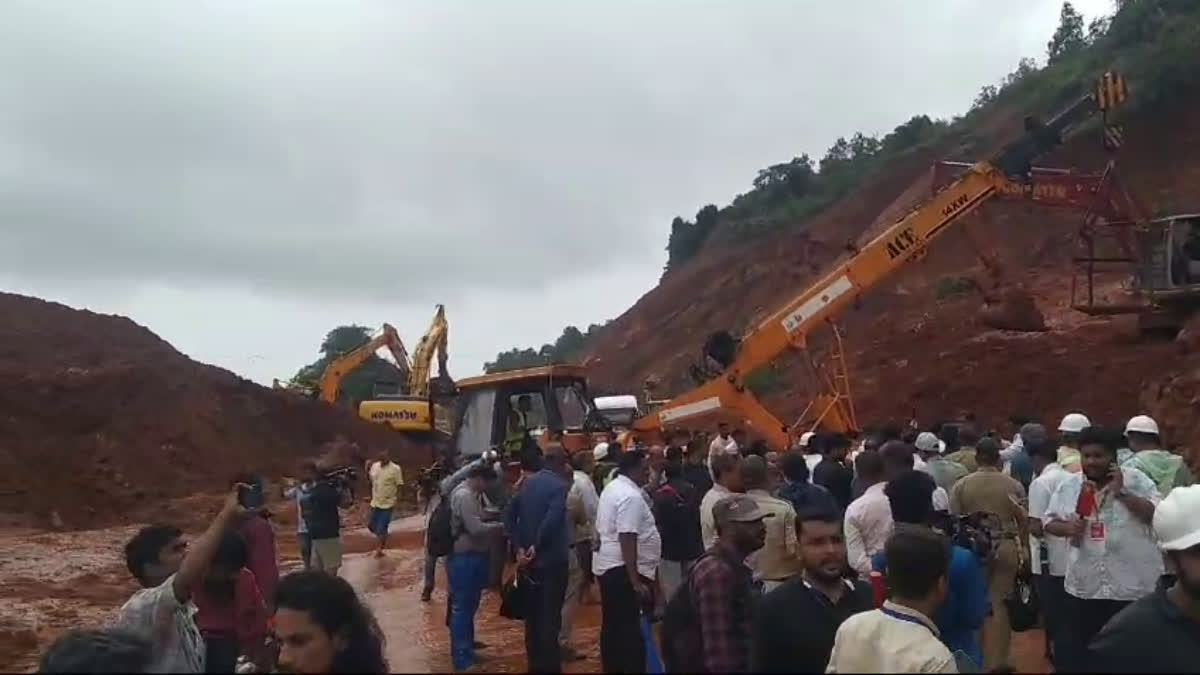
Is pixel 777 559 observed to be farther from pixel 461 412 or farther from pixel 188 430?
pixel 188 430

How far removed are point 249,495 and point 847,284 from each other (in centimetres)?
1322

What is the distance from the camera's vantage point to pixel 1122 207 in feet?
64.8

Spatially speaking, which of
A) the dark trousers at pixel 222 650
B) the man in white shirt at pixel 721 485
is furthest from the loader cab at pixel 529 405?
the dark trousers at pixel 222 650

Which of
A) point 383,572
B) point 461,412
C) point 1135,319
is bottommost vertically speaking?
point 383,572

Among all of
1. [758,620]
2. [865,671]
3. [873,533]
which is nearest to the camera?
[865,671]

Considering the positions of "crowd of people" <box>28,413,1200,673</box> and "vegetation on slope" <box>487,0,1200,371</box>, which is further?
"vegetation on slope" <box>487,0,1200,371</box>

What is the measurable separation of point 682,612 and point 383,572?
13.1 meters

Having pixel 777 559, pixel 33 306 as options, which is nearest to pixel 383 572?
pixel 777 559

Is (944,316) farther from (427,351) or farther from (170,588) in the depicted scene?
(170,588)

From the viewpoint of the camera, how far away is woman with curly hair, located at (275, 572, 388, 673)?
3.33 meters

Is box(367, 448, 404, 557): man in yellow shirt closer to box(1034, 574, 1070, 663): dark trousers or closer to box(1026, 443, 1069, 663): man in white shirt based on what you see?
box(1026, 443, 1069, 663): man in white shirt

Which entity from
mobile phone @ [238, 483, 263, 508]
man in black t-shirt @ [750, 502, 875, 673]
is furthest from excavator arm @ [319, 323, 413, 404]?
man in black t-shirt @ [750, 502, 875, 673]

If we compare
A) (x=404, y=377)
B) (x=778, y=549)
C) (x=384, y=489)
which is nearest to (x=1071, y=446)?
(x=778, y=549)

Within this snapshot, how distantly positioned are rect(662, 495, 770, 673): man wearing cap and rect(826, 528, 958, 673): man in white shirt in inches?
37.6
